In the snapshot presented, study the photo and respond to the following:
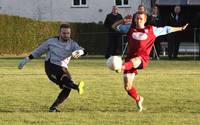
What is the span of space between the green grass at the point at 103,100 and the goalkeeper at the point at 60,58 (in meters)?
0.41

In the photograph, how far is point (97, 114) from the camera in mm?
10688

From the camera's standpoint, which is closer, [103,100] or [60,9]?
[103,100]

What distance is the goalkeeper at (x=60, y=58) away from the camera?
1148 cm

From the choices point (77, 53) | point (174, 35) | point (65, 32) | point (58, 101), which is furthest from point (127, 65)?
point (174, 35)

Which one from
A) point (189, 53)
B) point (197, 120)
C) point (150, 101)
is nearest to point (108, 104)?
point (150, 101)

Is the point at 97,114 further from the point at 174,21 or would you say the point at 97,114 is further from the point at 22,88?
the point at 174,21

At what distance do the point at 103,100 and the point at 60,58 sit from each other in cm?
157

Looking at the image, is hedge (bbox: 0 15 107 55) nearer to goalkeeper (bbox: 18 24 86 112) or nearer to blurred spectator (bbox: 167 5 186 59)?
blurred spectator (bbox: 167 5 186 59)

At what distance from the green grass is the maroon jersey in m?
0.93

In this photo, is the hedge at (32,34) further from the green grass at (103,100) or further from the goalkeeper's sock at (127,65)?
the goalkeeper's sock at (127,65)

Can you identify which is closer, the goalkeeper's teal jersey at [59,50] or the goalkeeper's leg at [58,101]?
the goalkeeper's leg at [58,101]

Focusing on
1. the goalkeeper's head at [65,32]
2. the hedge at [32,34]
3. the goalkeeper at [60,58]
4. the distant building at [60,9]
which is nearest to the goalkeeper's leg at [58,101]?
the goalkeeper at [60,58]

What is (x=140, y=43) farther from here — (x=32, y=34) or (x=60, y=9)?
(x=60, y=9)

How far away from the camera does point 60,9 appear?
155 feet
